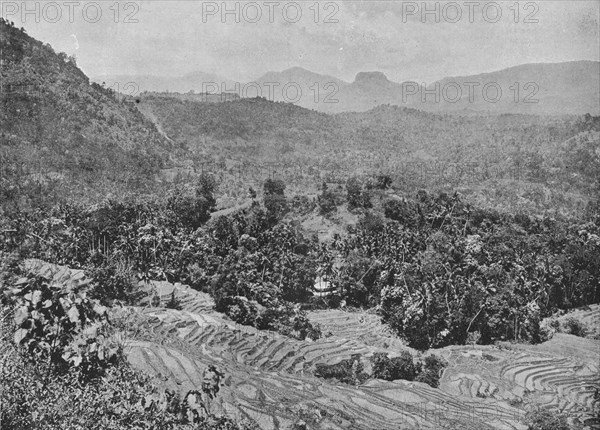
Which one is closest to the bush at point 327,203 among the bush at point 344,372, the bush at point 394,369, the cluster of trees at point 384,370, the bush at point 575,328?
the bush at point 575,328

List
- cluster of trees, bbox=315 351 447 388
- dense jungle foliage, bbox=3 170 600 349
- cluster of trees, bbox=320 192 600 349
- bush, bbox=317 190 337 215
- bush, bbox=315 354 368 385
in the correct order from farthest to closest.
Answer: bush, bbox=317 190 337 215 < cluster of trees, bbox=320 192 600 349 < dense jungle foliage, bbox=3 170 600 349 < cluster of trees, bbox=315 351 447 388 < bush, bbox=315 354 368 385

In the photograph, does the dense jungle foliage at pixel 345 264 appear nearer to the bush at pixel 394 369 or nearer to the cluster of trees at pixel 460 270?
the cluster of trees at pixel 460 270

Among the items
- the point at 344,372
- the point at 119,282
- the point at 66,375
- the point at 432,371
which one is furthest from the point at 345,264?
the point at 66,375

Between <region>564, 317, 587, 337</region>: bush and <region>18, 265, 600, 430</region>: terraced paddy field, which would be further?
<region>564, 317, 587, 337</region>: bush

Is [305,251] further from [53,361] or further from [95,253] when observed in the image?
[53,361]

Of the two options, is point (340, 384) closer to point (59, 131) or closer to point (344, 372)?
point (344, 372)

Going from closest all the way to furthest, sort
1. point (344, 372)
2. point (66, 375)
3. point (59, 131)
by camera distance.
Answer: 1. point (66, 375)
2. point (344, 372)
3. point (59, 131)

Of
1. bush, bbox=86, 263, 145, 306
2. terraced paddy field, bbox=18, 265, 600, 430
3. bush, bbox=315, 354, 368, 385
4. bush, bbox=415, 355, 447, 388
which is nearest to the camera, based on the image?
terraced paddy field, bbox=18, 265, 600, 430

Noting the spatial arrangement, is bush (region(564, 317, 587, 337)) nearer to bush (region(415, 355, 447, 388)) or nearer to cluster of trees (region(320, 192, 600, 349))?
cluster of trees (region(320, 192, 600, 349))

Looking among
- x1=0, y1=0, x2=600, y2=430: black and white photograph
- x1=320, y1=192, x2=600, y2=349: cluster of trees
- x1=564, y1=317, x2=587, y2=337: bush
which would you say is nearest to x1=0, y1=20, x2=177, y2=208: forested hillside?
x1=0, y1=0, x2=600, y2=430: black and white photograph
